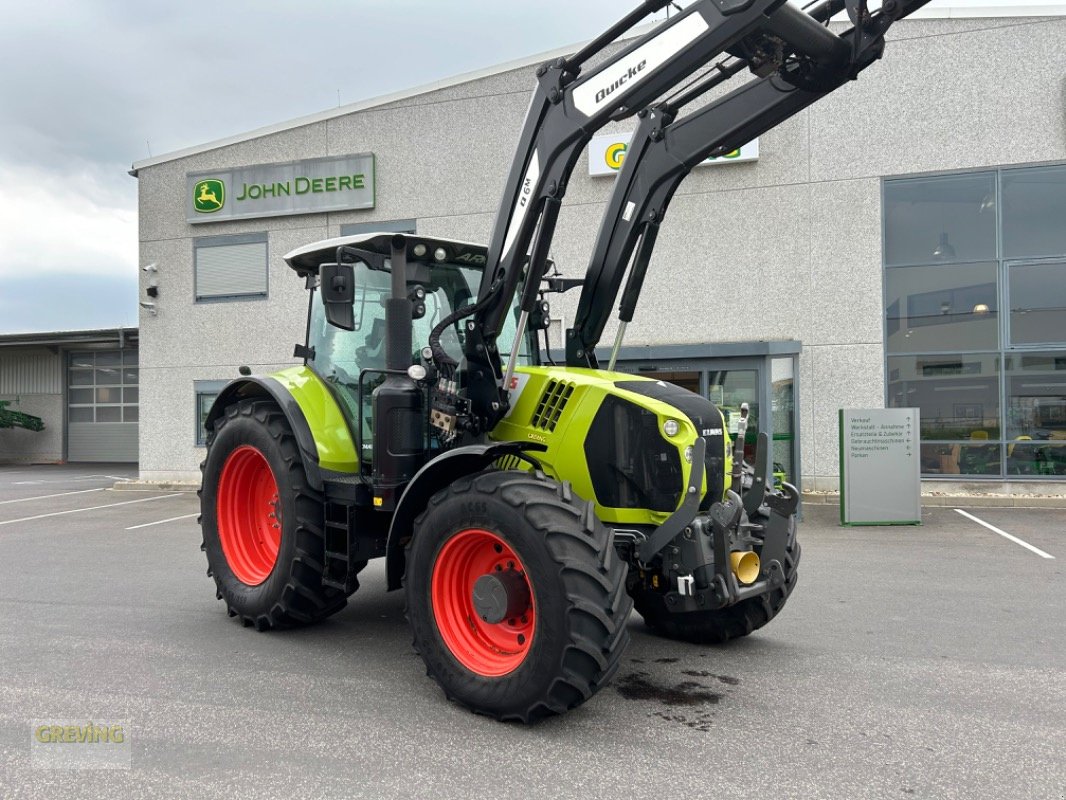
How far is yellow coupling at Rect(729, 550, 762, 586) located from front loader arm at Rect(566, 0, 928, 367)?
5.78 feet

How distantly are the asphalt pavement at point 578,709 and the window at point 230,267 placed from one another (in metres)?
10.3

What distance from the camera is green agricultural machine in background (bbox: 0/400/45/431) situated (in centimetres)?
2764

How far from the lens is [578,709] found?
3986 mm

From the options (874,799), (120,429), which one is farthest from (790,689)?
(120,429)

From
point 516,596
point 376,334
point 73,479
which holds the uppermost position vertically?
point 376,334

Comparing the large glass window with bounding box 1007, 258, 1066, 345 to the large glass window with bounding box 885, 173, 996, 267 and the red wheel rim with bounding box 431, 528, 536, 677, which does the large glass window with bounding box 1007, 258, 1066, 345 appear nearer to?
the large glass window with bounding box 885, 173, 996, 267

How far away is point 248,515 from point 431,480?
2.52 m

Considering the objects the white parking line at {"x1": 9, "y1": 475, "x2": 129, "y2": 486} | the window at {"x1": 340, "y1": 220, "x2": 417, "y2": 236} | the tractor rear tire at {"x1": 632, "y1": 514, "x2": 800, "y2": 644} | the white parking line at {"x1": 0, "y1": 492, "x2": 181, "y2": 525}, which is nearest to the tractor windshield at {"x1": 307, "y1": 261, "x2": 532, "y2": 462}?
the tractor rear tire at {"x1": 632, "y1": 514, "x2": 800, "y2": 644}

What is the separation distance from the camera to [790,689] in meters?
4.30

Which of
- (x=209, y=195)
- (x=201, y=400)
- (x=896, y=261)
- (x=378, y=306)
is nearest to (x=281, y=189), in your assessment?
(x=209, y=195)

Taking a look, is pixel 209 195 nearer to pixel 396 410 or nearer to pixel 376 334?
pixel 376 334

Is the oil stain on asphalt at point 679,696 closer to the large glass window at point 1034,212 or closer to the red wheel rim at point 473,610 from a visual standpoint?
the red wheel rim at point 473,610

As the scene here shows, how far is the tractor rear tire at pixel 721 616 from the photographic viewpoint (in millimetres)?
4883

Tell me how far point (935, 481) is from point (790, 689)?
10.3 m
